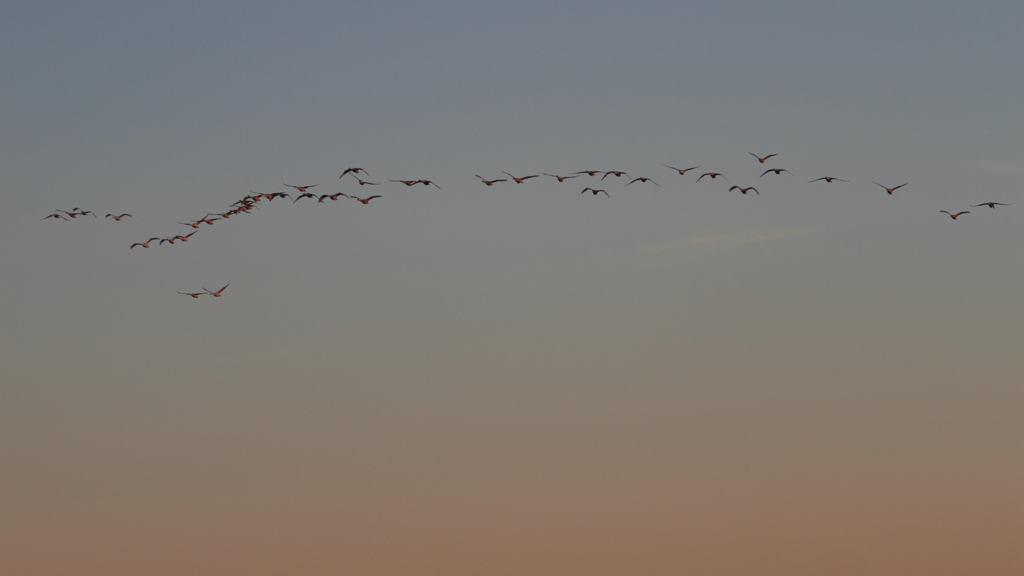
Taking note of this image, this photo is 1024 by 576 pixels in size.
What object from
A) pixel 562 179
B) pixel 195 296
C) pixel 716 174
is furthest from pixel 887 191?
pixel 195 296

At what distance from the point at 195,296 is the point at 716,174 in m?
53.9

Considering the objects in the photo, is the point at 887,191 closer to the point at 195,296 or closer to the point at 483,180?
the point at 483,180

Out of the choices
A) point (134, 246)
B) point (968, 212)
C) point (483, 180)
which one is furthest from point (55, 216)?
point (968, 212)

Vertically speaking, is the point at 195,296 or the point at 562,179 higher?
the point at 562,179

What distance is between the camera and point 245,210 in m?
149

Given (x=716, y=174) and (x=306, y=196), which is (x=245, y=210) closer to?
(x=306, y=196)

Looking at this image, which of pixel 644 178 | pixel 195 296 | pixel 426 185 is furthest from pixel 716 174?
pixel 195 296

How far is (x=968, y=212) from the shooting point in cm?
13638

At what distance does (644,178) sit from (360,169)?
27.5 meters

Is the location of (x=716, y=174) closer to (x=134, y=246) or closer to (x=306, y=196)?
(x=306, y=196)

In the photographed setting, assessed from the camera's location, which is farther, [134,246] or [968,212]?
[134,246]

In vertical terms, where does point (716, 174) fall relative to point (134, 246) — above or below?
above

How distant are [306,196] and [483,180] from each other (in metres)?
18.1

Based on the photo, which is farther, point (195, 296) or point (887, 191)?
point (195, 296)
